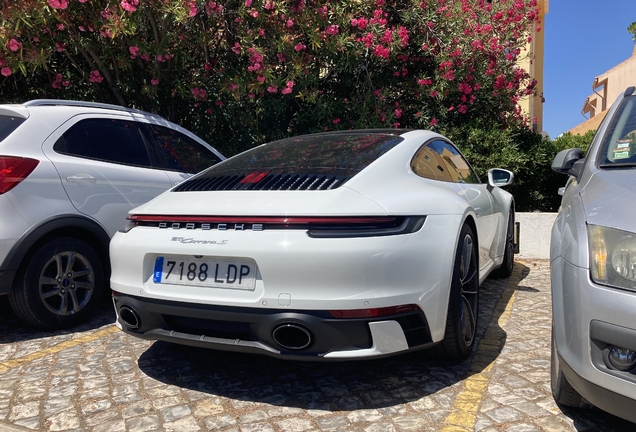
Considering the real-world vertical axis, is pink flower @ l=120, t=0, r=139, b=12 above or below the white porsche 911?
above

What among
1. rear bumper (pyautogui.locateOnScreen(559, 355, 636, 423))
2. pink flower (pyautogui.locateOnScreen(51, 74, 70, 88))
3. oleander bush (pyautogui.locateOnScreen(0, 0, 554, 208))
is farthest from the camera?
pink flower (pyautogui.locateOnScreen(51, 74, 70, 88))

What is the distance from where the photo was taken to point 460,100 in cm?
795

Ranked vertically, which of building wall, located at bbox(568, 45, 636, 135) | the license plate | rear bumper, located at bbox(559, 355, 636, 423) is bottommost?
rear bumper, located at bbox(559, 355, 636, 423)

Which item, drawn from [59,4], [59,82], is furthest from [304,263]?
[59,82]

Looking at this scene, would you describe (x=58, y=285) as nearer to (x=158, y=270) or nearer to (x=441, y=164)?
(x=158, y=270)

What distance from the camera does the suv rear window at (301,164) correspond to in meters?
2.67

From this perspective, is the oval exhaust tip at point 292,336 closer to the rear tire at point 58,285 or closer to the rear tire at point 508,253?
the rear tire at point 58,285

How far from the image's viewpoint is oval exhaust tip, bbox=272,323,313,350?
2.30m

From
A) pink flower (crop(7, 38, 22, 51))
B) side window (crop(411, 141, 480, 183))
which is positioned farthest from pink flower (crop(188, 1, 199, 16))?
side window (crop(411, 141, 480, 183))

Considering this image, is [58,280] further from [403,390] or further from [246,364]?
[403,390]

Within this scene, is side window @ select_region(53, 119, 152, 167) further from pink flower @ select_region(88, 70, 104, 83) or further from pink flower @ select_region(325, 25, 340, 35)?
pink flower @ select_region(325, 25, 340, 35)

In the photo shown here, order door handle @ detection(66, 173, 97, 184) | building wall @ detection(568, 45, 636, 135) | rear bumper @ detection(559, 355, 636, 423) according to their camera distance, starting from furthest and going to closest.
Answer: building wall @ detection(568, 45, 636, 135)
door handle @ detection(66, 173, 97, 184)
rear bumper @ detection(559, 355, 636, 423)

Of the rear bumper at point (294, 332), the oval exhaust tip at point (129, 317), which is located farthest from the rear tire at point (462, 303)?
the oval exhaust tip at point (129, 317)

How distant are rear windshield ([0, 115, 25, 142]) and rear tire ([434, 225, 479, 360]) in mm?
3029
